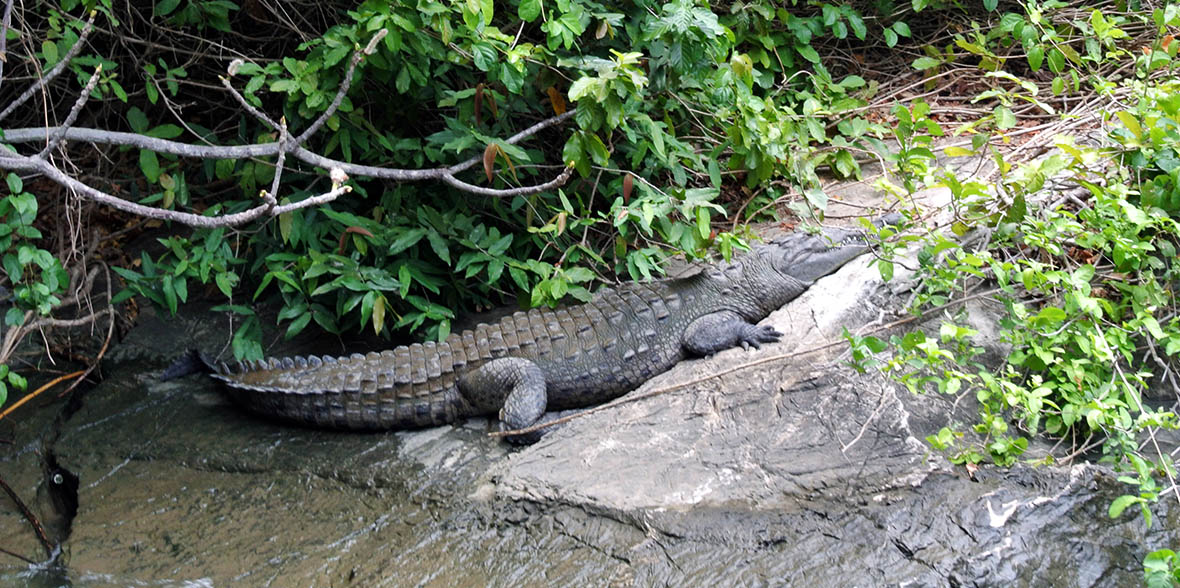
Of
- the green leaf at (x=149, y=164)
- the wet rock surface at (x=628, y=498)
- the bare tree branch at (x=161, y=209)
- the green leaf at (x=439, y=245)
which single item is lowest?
the wet rock surface at (x=628, y=498)

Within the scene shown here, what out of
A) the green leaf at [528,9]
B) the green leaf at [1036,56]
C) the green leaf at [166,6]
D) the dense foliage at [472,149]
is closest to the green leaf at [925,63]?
the dense foliage at [472,149]

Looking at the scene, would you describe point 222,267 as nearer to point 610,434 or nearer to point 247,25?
point 247,25

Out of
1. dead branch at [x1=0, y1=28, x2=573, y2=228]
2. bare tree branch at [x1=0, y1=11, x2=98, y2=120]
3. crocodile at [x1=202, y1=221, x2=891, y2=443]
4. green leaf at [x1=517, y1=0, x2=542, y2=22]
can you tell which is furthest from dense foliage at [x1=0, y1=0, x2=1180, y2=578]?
bare tree branch at [x1=0, y1=11, x2=98, y2=120]

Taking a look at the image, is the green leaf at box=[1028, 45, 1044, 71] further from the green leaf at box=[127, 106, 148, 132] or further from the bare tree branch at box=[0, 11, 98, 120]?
the green leaf at box=[127, 106, 148, 132]

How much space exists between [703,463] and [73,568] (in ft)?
8.46

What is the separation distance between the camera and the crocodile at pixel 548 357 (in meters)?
4.48

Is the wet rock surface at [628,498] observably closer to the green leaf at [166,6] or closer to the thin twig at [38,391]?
the thin twig at [38,391]

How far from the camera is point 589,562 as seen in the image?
330cm

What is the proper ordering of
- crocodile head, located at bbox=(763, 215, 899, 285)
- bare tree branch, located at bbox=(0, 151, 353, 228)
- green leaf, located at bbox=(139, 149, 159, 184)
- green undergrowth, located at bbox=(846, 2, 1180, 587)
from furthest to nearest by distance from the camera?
crocodile head, located at bbox=(763, 215, 899, 285) < green leaf, located at bbox=(139, 149, 159, 184) < green undergrowth, located at bbox=(846, 2, 1180, 587) < bare tree branch, located at bbox=(0, 151, 353, 228)

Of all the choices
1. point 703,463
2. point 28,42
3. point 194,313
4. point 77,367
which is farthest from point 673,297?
point 28,42

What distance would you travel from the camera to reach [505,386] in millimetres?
4535

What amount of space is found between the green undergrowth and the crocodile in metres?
0.94

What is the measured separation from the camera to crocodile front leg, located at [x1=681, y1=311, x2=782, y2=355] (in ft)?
15.2

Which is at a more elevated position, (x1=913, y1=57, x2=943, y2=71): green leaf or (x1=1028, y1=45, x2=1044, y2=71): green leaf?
(x1=1028, y1=45, x2=1044, y2=71): green leaf
